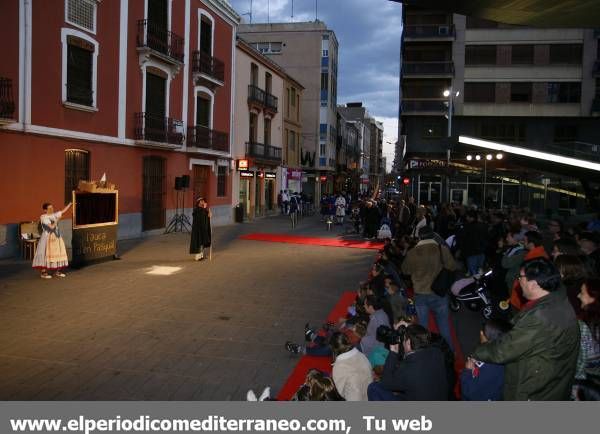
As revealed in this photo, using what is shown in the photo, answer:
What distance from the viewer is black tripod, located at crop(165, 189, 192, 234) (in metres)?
21.8

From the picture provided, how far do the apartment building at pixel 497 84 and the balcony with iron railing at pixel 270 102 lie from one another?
10.4m

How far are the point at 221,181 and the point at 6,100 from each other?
1472cm

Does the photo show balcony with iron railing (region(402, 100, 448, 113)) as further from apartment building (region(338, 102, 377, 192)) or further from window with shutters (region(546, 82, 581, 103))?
apartment building (region(338, 102, 377, 192))

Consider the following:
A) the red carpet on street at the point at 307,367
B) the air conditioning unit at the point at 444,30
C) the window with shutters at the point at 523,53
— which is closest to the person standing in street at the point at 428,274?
→ the red carpet on street at the point at 307,367

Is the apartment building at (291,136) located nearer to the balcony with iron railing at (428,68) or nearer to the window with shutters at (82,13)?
the balcony with iron railing at (428,68)

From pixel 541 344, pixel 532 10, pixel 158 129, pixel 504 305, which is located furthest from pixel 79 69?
pixel 541 344

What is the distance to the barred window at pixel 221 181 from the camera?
2703 centimetres

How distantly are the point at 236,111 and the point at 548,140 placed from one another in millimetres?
24579

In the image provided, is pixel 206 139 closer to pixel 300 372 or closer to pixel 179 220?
pixel 179 220

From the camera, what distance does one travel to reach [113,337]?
7180 mm

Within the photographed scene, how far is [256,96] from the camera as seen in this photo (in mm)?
31281

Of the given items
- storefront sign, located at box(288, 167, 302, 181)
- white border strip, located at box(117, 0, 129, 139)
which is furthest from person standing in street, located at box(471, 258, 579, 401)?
storefront sign, located at box(288, 167, 302, 181)

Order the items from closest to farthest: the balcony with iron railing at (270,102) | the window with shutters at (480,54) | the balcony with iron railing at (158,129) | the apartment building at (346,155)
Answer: the balcony with iron railing at (158,129)
the balcony with iron railing at (270,102)
the window with shutters at (480,54)
the apartment building at (346,155)

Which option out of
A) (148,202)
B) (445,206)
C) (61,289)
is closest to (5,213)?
(61,289)
